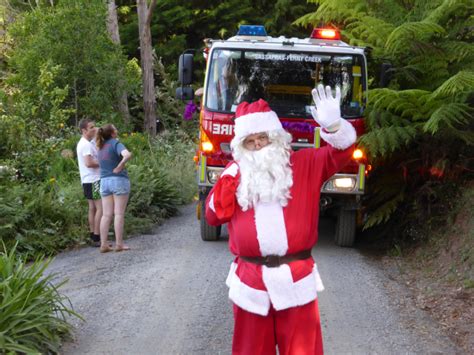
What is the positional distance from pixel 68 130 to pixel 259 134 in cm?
1257

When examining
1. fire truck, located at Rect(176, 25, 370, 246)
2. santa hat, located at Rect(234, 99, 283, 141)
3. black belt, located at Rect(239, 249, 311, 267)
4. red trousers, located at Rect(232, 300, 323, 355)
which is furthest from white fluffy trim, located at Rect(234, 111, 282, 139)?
fire truck, located at Rect(176, 25, 370, 246)

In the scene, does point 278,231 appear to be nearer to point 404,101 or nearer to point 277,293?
point 277,293

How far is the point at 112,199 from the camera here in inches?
379

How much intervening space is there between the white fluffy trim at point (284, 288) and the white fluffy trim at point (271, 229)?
0.10 meters

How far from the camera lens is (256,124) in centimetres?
429

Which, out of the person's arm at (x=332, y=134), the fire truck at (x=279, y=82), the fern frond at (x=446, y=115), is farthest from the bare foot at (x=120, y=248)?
Answer: the person's arm at (x=332, y=134)

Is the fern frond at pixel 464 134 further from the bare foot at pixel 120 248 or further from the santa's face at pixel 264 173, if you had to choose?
the santa's face at pixel 264 173

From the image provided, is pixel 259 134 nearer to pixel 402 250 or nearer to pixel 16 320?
pixel 16 320

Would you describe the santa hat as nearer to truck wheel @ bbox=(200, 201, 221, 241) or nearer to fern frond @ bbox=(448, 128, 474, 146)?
fern frond @ bbox=(448, 128, 474, 146)

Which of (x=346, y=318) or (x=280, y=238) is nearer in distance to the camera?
(x=280, y=238)

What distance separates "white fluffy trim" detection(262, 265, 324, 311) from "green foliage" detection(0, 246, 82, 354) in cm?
200

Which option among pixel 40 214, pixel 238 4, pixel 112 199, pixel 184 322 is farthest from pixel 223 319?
pixel 238 4

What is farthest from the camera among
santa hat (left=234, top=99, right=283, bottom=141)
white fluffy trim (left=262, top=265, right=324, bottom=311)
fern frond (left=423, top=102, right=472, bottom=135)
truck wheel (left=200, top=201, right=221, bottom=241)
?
truck wheel (left=200, top=201, right=221, bottom=241)

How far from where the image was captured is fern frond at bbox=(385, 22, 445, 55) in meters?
9.01
